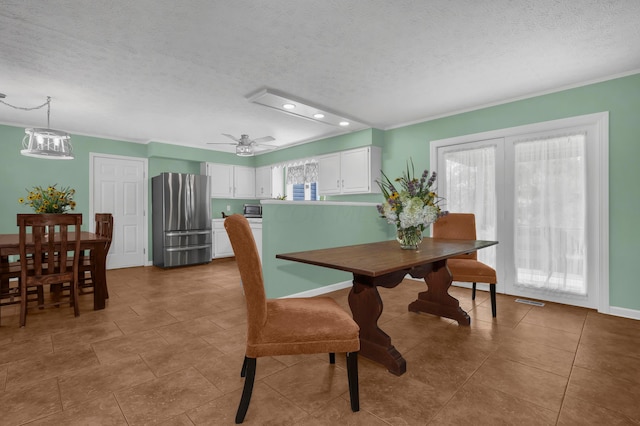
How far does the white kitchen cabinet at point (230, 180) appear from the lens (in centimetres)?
675

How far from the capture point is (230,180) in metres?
7.05

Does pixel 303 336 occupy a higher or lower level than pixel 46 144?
lower

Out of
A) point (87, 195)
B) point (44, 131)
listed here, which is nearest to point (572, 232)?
point (44, 131)

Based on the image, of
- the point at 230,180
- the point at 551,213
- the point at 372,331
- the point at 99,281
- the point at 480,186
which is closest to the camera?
the point at 372,331

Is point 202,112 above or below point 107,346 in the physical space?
above

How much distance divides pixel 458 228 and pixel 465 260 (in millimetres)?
436

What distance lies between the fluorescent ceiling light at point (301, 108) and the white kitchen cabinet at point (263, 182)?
2.68 m

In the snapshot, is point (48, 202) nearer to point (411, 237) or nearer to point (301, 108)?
point (301, 108)

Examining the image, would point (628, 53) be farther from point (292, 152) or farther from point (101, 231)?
point (101, 231)

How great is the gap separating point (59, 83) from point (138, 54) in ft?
4.33

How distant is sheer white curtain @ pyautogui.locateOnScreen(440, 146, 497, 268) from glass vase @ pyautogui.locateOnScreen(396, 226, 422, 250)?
2.02 metres

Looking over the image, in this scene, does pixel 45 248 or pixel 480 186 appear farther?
pixel 480 186

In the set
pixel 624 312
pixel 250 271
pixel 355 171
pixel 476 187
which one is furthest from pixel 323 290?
pixel 624 312

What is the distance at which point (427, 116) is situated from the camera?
4504 millimetres
